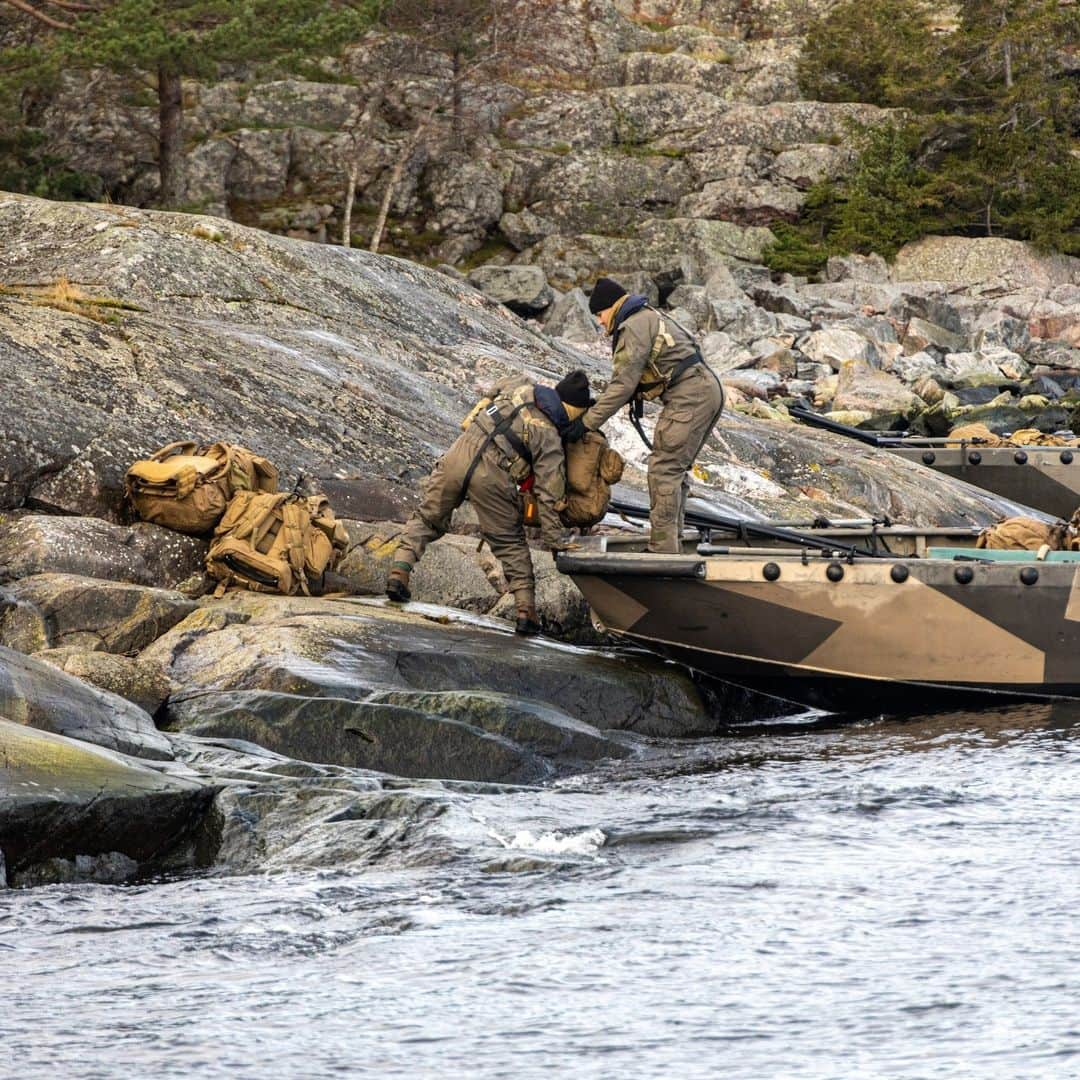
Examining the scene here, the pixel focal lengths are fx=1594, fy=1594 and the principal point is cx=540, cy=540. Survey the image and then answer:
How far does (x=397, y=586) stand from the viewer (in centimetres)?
1092

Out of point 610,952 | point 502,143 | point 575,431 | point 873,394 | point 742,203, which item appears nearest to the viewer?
point 610,952

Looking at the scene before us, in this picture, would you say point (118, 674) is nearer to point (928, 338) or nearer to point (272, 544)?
point (272, 544)

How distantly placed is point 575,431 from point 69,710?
4115mm

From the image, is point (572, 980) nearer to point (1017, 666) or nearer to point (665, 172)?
point (1017, 666)

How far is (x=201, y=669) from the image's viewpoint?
923cm

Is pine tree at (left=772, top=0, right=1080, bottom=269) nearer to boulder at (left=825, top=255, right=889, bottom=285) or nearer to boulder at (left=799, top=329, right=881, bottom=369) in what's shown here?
boulder at (left=825, top=255, right=889, bottom=285)

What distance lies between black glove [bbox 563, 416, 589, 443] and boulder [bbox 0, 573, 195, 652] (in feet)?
8.87

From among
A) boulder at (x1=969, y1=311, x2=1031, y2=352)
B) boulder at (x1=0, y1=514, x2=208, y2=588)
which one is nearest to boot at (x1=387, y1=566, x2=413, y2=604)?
boulder at (x1=0, y1=514, x2=208, y2=588)

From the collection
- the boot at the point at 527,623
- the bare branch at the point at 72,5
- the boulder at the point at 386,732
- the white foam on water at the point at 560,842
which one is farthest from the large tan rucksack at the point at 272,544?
the bare branch at the point at 72,5

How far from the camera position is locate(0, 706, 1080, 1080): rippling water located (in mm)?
5113

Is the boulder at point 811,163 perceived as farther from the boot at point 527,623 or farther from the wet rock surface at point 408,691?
the wet rock surface at point 408,691

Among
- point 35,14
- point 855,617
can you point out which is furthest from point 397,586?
point 35,14

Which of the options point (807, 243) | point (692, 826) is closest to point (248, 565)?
point (692, 826)

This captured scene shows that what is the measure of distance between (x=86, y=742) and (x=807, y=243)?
42199 mm
